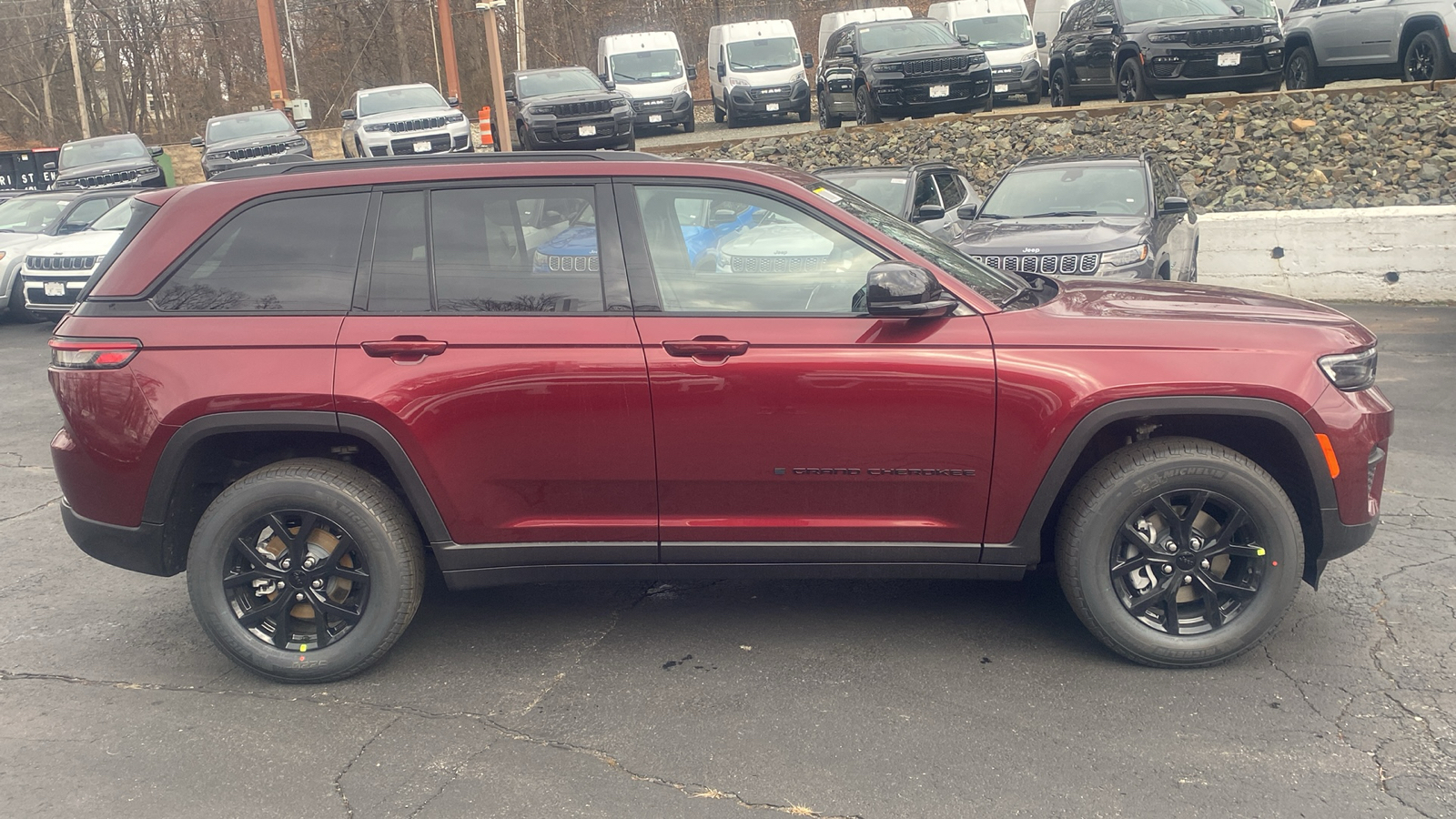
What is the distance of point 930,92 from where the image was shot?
1861 cm

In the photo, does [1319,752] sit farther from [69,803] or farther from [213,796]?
[69,803]

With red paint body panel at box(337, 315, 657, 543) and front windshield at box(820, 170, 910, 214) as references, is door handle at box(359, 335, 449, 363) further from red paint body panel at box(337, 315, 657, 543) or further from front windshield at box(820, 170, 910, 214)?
front windshield at box(820, 170, 910, 214)

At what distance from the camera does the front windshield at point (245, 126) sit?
73.4ft

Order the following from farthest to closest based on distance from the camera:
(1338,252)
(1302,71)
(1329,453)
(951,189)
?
(1302,71)
(951,189)
(1338,252)
(1329,453)

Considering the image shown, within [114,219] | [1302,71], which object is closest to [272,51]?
[114,219]

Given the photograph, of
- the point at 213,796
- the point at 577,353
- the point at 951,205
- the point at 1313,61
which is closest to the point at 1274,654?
the point at 577,353

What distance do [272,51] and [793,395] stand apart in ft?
99.4

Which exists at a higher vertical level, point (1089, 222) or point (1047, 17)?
point (1047, 17)

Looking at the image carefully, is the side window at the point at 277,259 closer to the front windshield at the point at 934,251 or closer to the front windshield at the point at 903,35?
the front windshield at the point at 934,251

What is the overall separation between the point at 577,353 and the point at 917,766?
1.68 meters

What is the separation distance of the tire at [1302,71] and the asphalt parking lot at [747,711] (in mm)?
13754

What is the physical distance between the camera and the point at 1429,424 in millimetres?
7500

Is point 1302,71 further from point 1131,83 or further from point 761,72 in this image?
point 761,72

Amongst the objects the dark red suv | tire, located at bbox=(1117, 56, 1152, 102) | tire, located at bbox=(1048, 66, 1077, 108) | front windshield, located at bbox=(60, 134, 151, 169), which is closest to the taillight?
the dark red suv
